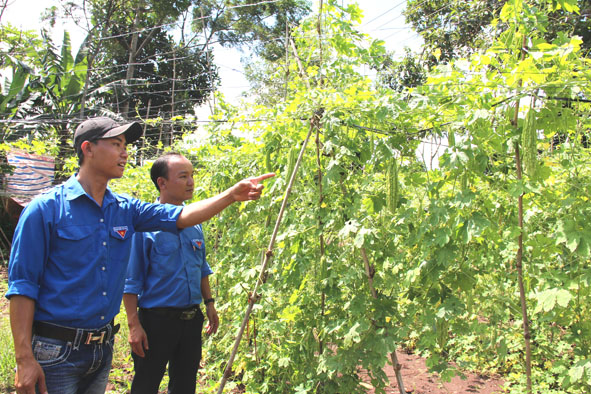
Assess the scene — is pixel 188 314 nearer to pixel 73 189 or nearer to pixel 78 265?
pixel 78 265

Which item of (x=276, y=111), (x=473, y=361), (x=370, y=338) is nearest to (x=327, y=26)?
(x=276, y=111)

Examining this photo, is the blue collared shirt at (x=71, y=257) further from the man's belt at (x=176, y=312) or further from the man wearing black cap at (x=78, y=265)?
the man's belt at (x=176, y=312)

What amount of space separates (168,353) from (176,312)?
236 millimetres

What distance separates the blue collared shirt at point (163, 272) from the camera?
250 cm

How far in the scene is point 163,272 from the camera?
2.54 meters

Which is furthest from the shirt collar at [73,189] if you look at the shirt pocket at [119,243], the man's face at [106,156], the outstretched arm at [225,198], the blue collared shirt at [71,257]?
the outstretched arm at [225,198]

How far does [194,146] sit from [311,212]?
2.21m

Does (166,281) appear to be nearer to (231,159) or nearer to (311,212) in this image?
(311,212)

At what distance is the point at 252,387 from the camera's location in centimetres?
343

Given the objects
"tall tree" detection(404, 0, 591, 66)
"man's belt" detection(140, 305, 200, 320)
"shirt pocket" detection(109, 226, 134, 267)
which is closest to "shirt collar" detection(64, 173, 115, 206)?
"shirt pocket" detection(109, 226, 134, 267)

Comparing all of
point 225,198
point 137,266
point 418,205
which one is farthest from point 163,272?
point 418,205

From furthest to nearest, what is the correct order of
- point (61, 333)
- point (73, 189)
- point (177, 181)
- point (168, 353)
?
point (177, 181) < point (168, 353) < point (73, 189) < point (61, 333)

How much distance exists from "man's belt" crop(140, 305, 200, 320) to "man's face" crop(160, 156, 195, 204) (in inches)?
27.2

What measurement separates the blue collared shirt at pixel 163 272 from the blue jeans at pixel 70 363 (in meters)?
0.58
